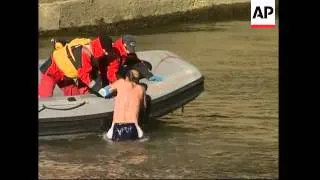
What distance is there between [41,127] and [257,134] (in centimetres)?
118

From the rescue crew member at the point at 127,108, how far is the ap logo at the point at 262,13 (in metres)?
0.73

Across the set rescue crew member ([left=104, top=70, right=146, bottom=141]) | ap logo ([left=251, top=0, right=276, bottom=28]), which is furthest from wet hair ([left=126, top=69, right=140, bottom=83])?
ap logo ([left=251, top=0, right=276, bottom=28])

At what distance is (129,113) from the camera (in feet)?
13.1

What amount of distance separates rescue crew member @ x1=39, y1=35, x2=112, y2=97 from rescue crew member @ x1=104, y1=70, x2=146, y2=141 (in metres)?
0.12

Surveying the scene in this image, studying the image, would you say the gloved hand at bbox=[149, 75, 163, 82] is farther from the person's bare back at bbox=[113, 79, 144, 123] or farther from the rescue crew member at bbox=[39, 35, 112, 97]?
the rescue crew member at bbox=[39, 35, 112, 97]

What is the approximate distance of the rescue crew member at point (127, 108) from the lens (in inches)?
157

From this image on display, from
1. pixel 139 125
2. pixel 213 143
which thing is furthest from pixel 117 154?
pixel 213 143

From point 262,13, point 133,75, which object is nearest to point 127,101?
point 133,75

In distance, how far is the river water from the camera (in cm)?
394

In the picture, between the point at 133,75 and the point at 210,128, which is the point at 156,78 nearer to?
the point at 133,75

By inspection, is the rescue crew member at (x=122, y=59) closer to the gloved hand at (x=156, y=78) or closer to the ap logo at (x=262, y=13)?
the gloved hand at (x=156, y=78)

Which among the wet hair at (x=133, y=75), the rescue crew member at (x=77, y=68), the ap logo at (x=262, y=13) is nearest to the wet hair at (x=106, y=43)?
the rescue crew member at (x=77, y=68)
